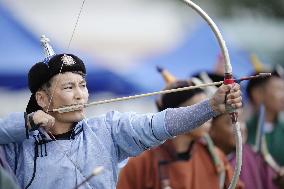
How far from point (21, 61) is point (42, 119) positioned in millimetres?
3329

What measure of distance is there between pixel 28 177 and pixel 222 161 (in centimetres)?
191

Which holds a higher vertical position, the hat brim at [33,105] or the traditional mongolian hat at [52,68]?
the traditional mongolian hat at [52,68]

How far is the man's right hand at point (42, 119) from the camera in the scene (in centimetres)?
395

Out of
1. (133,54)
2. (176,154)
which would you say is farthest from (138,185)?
(133,54)

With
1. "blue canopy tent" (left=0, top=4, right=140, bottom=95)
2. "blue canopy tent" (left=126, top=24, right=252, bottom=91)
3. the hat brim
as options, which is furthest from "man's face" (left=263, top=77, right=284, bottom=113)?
the hat brim

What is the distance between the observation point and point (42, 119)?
13.0 feet

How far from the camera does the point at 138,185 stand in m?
5.45

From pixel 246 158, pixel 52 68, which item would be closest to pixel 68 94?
pixel 52 68

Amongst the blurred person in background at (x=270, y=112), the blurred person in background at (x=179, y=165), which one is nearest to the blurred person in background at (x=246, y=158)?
the blurred person in background at (x=270, y=112)

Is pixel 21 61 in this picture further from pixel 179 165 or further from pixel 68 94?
pixel 68 94

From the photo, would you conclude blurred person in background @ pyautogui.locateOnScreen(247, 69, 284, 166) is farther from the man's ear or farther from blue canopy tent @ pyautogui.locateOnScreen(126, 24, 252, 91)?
the man's ear

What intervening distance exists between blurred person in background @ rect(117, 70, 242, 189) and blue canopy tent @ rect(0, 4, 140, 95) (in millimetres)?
1785

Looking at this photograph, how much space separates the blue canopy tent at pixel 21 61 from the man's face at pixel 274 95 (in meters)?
1.11

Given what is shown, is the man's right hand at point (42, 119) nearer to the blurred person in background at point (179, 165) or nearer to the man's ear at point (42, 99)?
the man's ear at point (42, 99)
